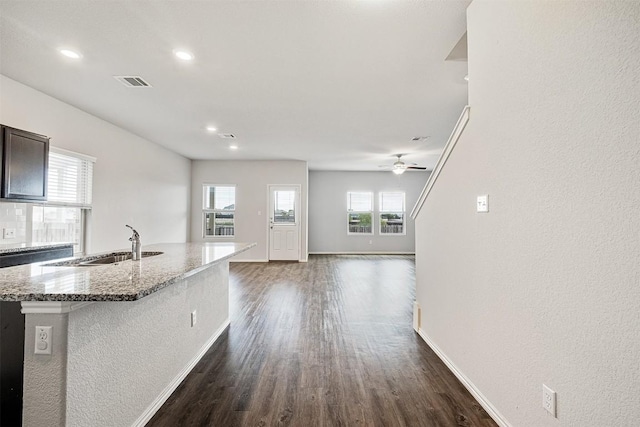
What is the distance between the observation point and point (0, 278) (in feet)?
4.43

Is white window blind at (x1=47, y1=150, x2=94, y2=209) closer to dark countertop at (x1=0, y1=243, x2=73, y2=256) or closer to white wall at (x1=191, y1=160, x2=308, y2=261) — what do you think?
dark countertop at (x1=0, y1=243, x2=73, y2=256)

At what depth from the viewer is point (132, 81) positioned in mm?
3299

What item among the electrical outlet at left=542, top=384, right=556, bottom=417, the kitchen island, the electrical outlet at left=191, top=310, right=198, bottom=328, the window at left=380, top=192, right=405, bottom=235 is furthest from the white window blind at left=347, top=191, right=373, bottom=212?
the electrical outlet at left=542, top=384, right=556, bottom=417

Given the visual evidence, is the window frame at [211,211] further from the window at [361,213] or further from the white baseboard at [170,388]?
the white baseboard at [170,388]

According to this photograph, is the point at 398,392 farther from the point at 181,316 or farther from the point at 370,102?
the point at 370,102

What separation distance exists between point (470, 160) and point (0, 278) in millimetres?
2656

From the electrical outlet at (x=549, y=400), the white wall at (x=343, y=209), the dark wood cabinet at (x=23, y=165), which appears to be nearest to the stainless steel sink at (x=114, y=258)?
the dark wood cabinet at (x=23, y=165)

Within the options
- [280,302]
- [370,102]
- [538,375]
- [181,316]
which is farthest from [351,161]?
[538,375]

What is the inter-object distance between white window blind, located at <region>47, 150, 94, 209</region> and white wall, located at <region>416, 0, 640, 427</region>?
476 cm

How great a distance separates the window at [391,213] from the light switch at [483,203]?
774 centimetres

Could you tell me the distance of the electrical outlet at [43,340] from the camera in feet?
3.86

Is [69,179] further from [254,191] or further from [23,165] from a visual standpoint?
[254,191]

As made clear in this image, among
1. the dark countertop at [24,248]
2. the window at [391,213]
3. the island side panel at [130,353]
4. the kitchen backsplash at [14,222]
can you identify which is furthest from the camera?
the window at [391,213]

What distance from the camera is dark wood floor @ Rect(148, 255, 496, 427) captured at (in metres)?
1.79
